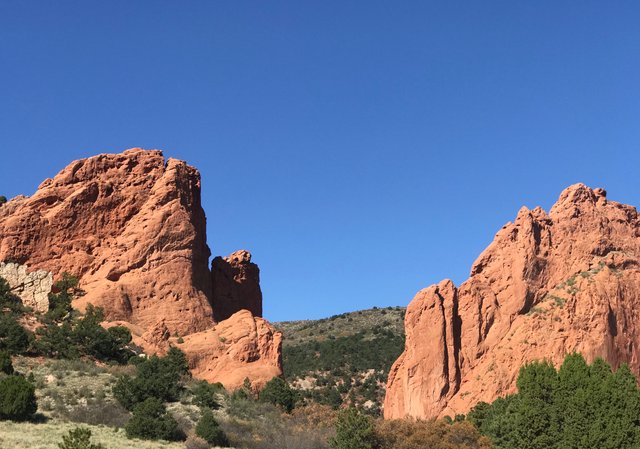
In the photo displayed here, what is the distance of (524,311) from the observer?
55.7m

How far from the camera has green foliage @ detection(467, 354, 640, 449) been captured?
32250 mm

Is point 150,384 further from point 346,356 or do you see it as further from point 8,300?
point 346,356

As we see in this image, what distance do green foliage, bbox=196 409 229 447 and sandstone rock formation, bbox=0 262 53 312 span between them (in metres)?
17.3

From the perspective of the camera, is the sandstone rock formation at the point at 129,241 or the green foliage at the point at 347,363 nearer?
the sandstone rock formation at the point at 129,241

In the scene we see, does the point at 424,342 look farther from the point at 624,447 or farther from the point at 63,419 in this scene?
the point at 63,419

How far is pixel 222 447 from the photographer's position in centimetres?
3155

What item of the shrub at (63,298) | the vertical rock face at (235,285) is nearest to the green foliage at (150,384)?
the shrub at (63,298)

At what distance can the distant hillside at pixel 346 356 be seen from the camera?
7275 cm

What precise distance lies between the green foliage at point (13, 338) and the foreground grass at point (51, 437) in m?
9.94

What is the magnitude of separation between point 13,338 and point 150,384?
8912 mm

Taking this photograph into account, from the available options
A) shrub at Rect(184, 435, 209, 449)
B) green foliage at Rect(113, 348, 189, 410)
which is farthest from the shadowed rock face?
shrub at Rect(184, 435, 209, 449)

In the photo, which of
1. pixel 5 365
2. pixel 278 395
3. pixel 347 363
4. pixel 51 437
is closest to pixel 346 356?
pixel 347 363

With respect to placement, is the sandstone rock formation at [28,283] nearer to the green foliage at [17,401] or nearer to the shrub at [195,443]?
the green foliage at [17,401]

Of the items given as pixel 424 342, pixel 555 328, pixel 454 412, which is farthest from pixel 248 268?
pixel 555 328
